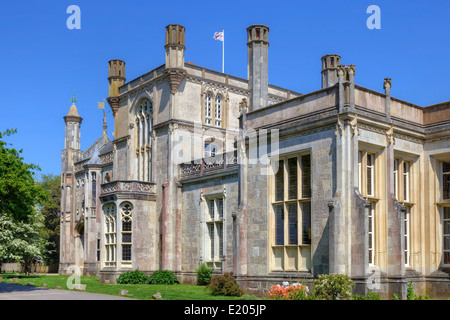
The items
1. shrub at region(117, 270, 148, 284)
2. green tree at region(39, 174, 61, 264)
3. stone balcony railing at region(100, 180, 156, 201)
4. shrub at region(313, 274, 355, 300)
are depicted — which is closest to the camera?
shrub at region(313, 274, 355, 300)

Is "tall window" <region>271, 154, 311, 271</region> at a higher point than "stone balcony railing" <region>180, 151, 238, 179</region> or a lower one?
lower

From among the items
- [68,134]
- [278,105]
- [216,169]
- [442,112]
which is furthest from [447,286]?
[68,134]

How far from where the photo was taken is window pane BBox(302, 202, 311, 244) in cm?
2197

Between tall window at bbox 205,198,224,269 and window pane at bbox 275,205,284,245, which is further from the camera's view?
tall window at bbox 205,198,224,269

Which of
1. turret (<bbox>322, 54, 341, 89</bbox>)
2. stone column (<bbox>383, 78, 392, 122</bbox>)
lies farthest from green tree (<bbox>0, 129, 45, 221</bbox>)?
turret (<bbox>322, 54, 341, 89</bbox>)

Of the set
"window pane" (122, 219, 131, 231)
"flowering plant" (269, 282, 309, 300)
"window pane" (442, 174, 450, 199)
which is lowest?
"flowering plant" (269, 282, 309, 300)

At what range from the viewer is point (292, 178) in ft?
75.4

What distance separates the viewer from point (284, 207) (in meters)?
22.9

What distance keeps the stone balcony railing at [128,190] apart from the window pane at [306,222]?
48.8 ft

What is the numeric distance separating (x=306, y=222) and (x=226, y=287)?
4.31 m

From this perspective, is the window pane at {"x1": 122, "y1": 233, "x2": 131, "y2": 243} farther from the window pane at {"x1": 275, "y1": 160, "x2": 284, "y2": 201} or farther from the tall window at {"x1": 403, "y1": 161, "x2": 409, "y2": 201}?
the tall window at {"x1": 403, "y1": 161, "x2": 409, "y2": 201}

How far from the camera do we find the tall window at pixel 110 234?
3434 cm

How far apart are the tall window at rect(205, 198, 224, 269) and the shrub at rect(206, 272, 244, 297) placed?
628 centimetres

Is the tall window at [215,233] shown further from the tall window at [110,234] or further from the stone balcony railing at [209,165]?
the tall window at [110,234]
